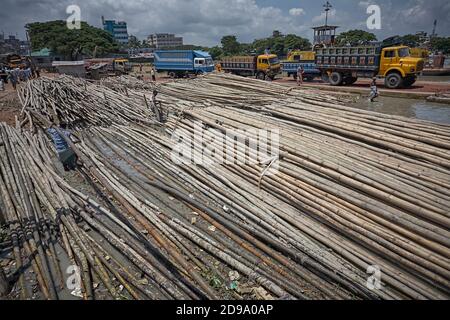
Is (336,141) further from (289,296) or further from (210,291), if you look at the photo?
(210,291)

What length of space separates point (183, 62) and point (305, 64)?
522 inches

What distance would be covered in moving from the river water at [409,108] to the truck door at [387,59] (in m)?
2.70

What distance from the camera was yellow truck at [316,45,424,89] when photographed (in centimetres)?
1853

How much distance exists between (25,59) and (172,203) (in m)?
43.4

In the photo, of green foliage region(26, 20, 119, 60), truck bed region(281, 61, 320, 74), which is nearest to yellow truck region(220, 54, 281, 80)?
truck bed region(281, 61, 320, 74)

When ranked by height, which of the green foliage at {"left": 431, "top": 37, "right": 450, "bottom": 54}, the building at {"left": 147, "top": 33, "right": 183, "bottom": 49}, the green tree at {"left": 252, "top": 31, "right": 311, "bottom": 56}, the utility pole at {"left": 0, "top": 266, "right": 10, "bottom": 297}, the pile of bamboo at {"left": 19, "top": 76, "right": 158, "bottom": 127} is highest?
the building at {"left": 147, "top": 33, "right": 183, "bottom": 49}

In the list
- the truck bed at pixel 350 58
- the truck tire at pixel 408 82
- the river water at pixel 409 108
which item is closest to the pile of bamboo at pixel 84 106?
the river water at pixel 409 108

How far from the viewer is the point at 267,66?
90.4 feet

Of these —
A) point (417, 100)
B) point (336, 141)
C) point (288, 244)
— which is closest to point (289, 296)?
point (288, 244)

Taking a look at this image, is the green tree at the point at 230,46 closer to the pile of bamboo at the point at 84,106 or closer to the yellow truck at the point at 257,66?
the yellow truck at the point at 257,66

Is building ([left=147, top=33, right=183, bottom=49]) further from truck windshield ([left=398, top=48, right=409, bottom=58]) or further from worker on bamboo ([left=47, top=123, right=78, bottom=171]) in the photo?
worker on bamboo ([left=47, top=123, right=78, bottom=171])

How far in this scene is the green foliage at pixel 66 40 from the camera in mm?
54344

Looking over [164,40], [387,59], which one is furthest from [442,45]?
[164,40]
